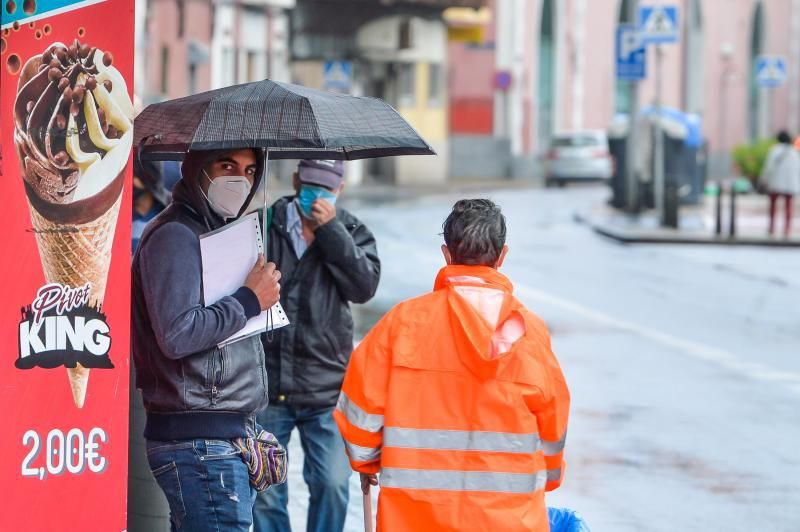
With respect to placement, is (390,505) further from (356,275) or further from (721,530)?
(721,530)

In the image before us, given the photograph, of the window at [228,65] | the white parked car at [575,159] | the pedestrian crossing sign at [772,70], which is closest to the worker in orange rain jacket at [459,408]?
the pedestrian crossing sign at [772,70]

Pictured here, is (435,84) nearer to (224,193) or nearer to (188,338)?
(224,193)

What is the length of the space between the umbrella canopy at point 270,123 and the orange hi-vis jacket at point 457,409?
69cm

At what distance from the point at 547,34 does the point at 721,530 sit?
50.1 m

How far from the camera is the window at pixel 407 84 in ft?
150

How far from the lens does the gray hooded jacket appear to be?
441cm

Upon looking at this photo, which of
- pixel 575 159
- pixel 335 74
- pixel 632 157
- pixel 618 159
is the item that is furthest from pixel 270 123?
pixel 575 159

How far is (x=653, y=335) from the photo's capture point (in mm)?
13711

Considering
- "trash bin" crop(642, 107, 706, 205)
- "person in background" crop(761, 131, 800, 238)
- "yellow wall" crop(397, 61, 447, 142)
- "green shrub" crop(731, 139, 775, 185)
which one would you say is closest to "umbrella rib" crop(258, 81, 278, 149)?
"person in background" crop(761, 131, 800, 238)

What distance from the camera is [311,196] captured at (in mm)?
6016

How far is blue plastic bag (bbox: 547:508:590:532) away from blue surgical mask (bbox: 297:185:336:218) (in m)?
1.74

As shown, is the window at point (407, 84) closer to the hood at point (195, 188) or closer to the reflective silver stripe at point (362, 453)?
the hood at point (195, 188)

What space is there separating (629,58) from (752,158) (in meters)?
13.2

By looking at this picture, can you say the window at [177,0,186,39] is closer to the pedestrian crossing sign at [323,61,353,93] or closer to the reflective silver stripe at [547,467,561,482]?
the pedestrian crossing sign at [323,61,353,93]
